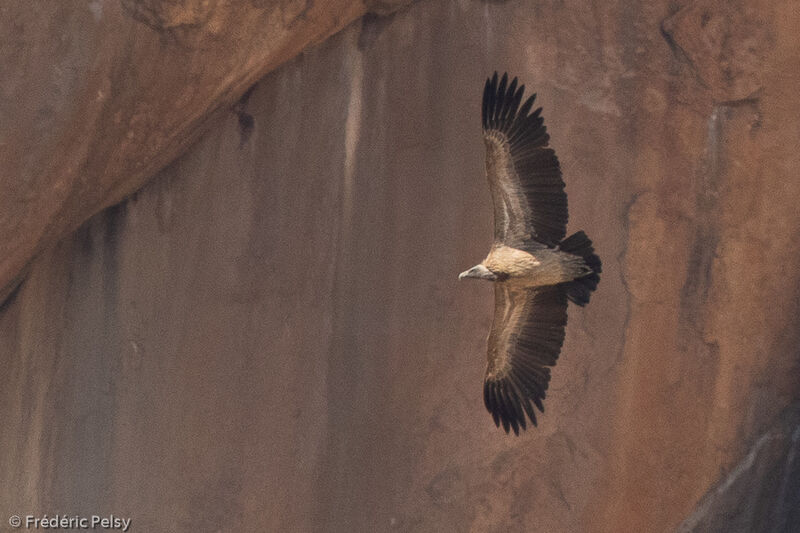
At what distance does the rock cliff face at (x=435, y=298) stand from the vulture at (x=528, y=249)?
3.91ft

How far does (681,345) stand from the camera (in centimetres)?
592

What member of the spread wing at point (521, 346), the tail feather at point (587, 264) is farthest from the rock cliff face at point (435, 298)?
the tail feather at point (587, 264)

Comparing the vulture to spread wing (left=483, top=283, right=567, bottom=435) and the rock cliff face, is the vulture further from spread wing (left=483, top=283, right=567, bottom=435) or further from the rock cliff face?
the rock cliff face

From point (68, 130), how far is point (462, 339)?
2399mm

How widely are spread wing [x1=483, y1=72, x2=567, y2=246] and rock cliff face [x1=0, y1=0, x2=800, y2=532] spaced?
1.28m

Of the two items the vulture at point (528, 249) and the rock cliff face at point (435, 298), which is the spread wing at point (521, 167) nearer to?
the vulture at point (528, 249)

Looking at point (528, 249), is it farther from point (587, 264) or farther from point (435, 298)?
point (435, 298)

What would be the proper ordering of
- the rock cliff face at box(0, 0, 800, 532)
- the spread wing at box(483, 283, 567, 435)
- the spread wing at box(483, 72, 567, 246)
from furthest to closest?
the rock cliff face at box(0, 0, 800, 532) → the spread wing at box(483, 283, 567, 435) → the spread wing at box(483, 72, 567, 246)

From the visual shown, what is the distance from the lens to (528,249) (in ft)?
15.2

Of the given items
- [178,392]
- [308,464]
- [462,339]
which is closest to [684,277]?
[462,339]

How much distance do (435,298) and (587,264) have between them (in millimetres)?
1560

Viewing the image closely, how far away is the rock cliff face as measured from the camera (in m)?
5.89

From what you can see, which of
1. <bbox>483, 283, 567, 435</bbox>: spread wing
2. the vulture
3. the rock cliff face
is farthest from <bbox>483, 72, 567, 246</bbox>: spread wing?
the rock cliff face

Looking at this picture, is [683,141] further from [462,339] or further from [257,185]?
[257,185]
